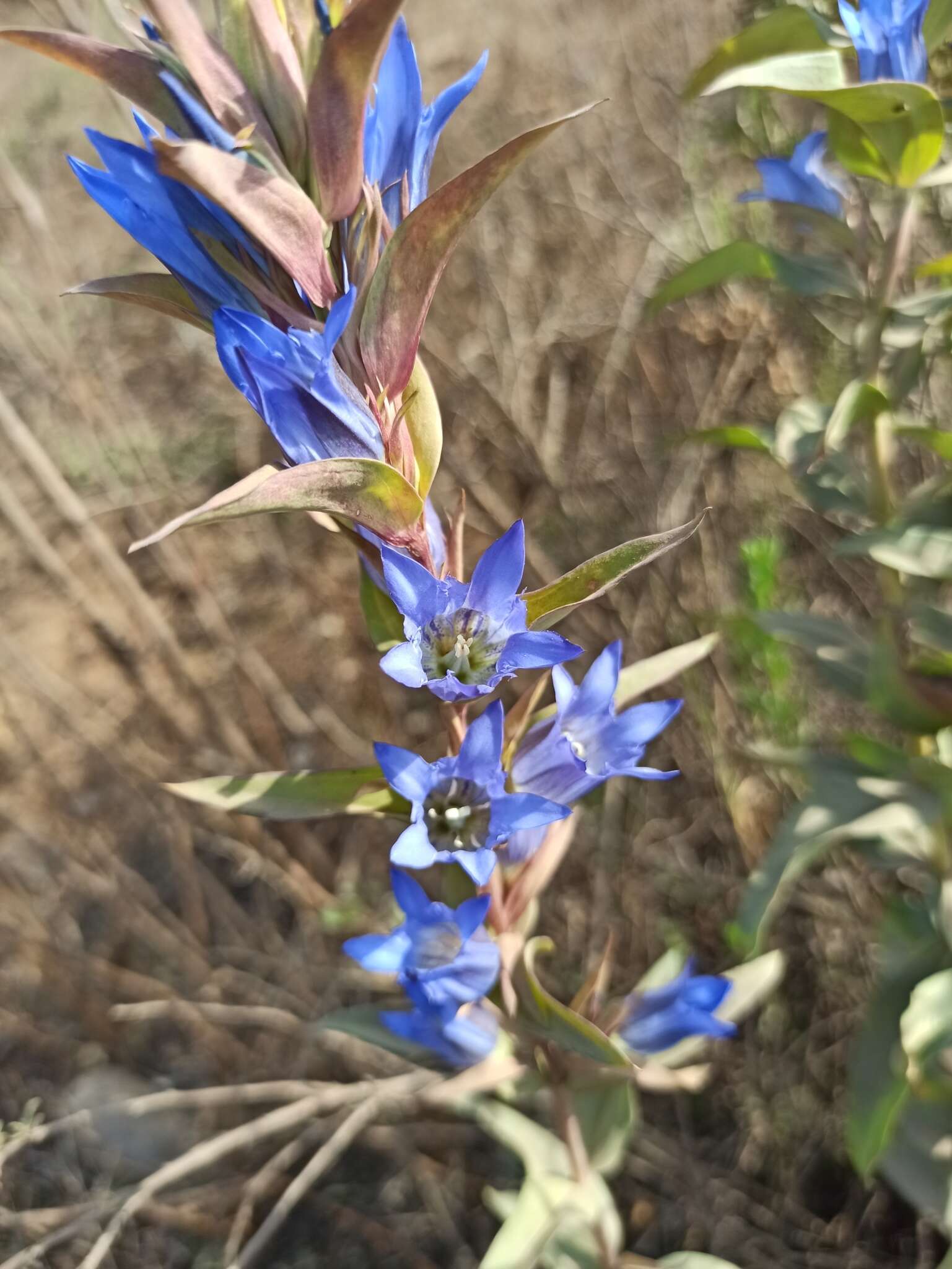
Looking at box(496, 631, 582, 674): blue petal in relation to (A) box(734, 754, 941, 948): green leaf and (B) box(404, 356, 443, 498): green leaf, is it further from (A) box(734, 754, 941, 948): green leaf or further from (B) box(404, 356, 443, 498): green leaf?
(A) box(734, 754, 941, 948): green leaf

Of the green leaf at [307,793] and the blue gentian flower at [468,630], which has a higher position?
the blue gentian flower at [468,630]

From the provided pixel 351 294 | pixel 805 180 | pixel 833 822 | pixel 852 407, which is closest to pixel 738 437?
pixel 852 407

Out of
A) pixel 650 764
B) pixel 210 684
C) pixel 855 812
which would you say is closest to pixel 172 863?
pixel 210 684

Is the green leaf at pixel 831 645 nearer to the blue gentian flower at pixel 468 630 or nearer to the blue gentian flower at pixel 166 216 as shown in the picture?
the blue gentian flower at pixel 468 630

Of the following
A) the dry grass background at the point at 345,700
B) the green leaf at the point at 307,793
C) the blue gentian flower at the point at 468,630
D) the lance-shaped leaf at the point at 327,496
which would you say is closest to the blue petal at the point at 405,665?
the blue gentian flower at the point at 468,630

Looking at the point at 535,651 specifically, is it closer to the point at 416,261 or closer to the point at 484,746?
the point at 484,746

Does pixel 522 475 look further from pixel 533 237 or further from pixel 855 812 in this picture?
pixel 855 812
